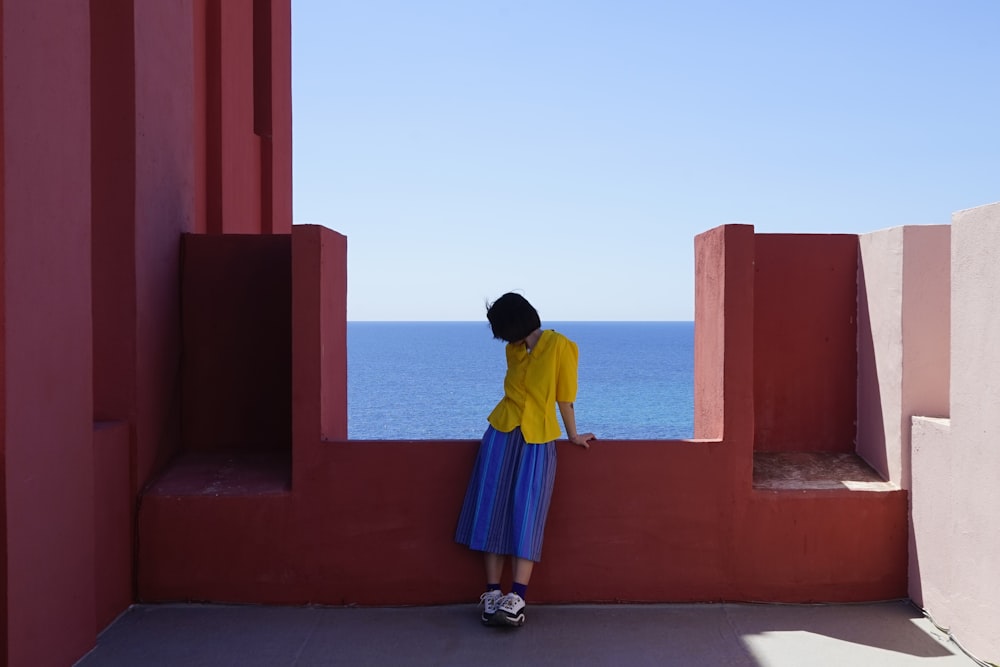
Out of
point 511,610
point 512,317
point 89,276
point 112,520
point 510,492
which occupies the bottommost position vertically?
point 511,610

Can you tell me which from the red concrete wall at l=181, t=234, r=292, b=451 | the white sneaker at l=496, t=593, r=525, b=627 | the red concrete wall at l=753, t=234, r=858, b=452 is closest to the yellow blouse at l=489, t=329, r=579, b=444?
Answer: the white sneaker at l=496, t=593, r=525, b=627

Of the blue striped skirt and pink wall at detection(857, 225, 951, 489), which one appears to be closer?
the blue striped skirt

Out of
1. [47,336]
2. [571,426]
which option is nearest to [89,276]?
[47,336]

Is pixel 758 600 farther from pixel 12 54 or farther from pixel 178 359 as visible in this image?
pixel 12 54

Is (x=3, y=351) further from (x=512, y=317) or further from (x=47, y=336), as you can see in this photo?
(x=512, y=317)

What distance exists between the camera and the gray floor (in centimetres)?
442

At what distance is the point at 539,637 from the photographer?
185 inches

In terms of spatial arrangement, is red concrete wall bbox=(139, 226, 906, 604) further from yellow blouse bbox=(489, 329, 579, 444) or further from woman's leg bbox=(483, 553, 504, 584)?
yellow blouse bbox=(489, 329, 579, 444)

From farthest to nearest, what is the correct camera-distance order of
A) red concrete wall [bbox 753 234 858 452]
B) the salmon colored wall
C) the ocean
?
the ocean < red concrete wall [bbox 753 234 858 452] < the salmon colored wall

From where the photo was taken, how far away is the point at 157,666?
4.31m

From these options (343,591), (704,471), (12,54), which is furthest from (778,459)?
(12,54)

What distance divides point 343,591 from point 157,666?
1110 millimetres

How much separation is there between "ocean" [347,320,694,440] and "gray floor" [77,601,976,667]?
26.3 metres

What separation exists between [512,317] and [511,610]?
1492 millimetres
